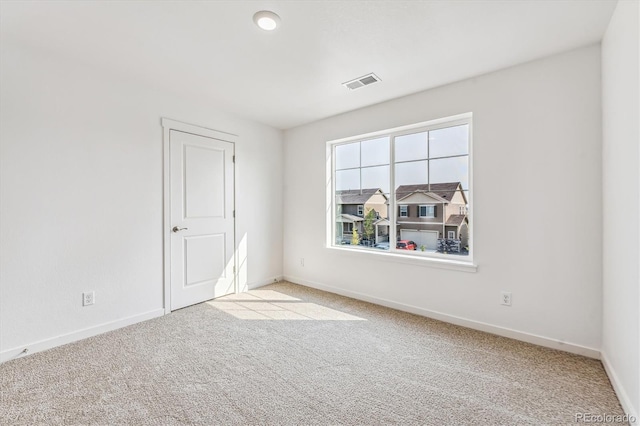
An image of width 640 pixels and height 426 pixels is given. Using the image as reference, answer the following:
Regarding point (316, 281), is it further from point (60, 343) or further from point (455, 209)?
point (60, 343)

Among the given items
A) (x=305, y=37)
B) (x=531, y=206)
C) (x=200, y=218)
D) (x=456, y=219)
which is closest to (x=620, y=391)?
(x=531, y=206)

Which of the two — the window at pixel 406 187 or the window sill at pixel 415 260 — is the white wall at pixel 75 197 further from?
the window sill at pixel 415 260

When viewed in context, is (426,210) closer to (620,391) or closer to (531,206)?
(531,206)

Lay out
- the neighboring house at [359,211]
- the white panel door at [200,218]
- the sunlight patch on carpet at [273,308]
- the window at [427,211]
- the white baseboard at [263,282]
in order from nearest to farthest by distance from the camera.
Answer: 1. the sunlight patch on carpet at [273,308]
2. the window at [427,211]
3. the white panel door at [200,218]
4. the neighboring house at [359,211]
5. the white baseboard at [263,282]

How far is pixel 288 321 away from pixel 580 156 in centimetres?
295

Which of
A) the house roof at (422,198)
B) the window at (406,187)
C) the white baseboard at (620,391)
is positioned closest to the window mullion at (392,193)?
the window at (406,187)

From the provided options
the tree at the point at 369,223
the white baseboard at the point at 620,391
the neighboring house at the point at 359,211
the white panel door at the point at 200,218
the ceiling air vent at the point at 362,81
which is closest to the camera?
the white baseboard at the point at 620,391

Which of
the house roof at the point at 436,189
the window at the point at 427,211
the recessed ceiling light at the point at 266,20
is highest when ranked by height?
the recessed ceiling light at the point at 266,20

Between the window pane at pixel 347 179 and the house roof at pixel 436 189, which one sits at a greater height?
the window pane at pixel 347 179

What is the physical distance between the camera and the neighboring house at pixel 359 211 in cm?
366

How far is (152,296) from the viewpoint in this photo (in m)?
3.08

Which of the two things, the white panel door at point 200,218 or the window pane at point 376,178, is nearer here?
the white panel door at point 200,218

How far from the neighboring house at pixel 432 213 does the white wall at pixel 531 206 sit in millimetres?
245

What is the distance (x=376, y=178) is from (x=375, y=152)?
34 centimetres
